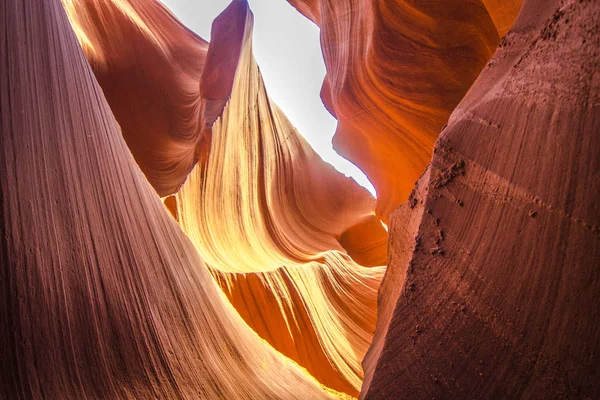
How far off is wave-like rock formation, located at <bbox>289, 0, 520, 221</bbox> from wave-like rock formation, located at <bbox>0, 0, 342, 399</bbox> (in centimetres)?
312

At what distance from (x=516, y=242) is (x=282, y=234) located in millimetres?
3957

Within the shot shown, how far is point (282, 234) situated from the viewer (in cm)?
473

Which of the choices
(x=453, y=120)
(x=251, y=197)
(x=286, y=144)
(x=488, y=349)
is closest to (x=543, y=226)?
(x=488, y=349)

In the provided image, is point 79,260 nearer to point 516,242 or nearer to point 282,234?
point 516,242

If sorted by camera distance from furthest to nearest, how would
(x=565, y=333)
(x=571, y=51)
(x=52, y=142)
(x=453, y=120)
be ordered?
(x=453, y=120)
(x=52, y=142)
(x=571, y=51)
(x=565, y=333)

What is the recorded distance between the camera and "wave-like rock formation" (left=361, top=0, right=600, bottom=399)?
2.46 feet

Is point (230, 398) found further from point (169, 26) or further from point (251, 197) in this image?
point (169, 26)

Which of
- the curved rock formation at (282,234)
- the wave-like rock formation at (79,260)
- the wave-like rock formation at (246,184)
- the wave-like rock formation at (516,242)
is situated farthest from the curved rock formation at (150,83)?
the wave-like rock formation at (516,242)

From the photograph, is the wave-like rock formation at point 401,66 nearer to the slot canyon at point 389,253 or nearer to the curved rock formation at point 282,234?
the slot canyon at point 389,253

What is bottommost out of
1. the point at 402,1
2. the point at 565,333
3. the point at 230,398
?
the point at 230,398

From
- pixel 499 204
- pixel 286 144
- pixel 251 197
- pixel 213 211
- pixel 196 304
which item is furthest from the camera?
pixel 286 144

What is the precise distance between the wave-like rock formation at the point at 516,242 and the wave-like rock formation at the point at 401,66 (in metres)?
2.31

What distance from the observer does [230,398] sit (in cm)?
135

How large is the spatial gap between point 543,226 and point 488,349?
35 centimetres
